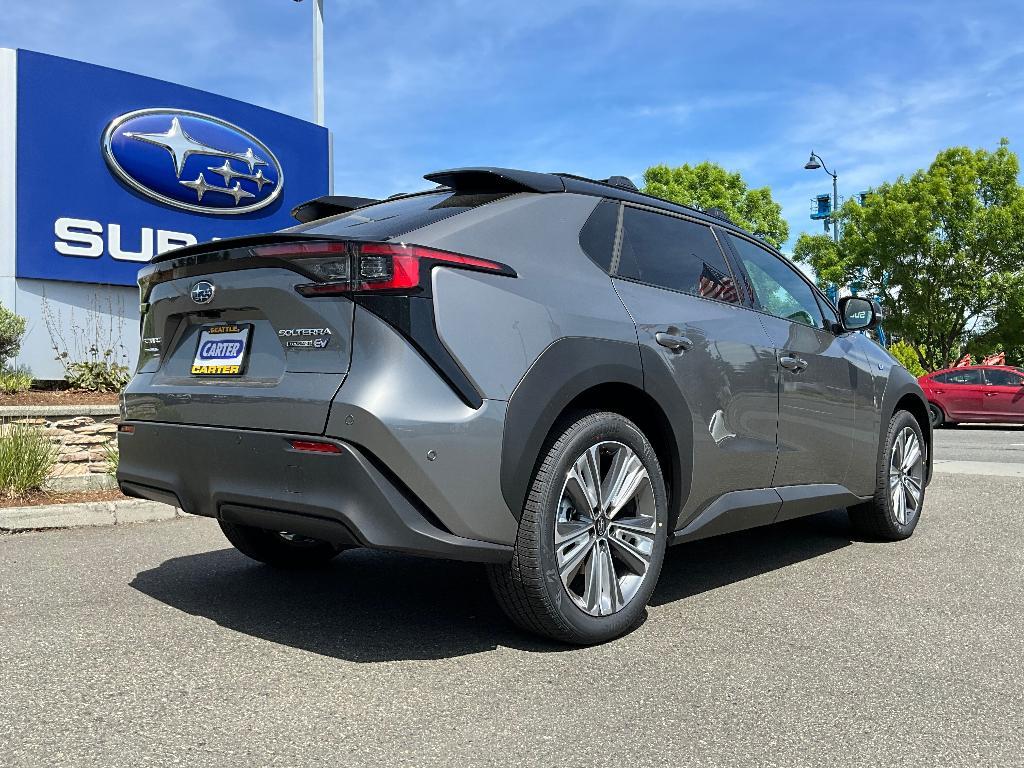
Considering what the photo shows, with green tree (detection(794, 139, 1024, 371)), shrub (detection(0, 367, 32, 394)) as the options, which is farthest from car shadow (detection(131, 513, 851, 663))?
green tree (detection(794, 139, 1024, 371))

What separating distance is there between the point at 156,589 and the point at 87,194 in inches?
381

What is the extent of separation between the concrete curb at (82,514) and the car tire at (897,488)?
4.48 m

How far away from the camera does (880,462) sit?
17.9ft

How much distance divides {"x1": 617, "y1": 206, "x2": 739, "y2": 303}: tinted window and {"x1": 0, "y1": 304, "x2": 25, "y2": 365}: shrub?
31.9 ft

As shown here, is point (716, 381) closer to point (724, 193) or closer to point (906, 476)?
point (906, 476)

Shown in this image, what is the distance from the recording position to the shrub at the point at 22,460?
668cm

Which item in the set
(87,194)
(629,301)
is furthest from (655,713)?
(87,194)

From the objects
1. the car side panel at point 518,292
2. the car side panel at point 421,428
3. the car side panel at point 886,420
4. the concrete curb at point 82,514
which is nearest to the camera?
the car side panel at point 421,428

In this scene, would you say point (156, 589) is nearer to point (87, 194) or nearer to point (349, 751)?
point (349, 751)

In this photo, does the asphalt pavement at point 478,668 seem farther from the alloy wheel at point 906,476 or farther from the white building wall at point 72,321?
the white building wall at point 72,321

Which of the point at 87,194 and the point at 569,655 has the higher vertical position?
the point at 87,194

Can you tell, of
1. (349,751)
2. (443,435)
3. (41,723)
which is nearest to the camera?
(349,751)

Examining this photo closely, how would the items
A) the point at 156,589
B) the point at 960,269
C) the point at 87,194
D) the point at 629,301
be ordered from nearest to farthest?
the point at 629,301, the point at 156,589, the point at 87,194, the point at 960,269

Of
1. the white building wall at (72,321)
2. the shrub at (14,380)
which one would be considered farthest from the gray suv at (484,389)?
the white building wall at (72,321)
